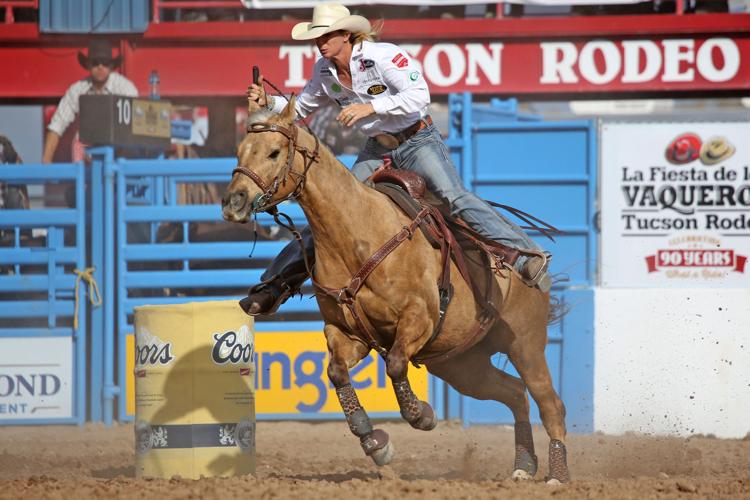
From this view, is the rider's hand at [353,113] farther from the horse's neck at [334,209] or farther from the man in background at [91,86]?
the man in background at [91,86]

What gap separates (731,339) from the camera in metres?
9.46

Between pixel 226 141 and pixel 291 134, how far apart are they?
21.0ft

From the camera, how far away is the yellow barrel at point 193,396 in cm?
679

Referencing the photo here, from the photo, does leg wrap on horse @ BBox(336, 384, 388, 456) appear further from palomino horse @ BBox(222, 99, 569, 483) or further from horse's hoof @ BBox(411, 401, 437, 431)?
horse's hoof @ BBox(411, 401, 437, 431)

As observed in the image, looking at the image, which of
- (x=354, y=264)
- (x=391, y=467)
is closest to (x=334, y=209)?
(x=354, y=264)

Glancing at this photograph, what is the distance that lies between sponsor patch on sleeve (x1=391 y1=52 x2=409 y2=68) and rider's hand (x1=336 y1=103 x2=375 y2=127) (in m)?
0.35

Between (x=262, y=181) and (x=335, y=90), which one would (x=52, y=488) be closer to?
(x=262, y=181)

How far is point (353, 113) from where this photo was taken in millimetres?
5820

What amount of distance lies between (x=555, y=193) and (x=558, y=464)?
11.7ft

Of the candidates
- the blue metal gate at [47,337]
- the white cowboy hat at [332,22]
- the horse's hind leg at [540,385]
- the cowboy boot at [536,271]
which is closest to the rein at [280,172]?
the white cowboy hat at [332,22]

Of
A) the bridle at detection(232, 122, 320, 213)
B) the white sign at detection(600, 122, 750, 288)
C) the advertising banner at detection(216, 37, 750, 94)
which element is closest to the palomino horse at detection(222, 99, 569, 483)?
the bridle at detection(232, 122, 320, 213)

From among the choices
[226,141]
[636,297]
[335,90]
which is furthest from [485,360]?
[226,141]

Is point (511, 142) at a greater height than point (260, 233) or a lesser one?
greater

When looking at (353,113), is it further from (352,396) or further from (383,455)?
(383,455)
